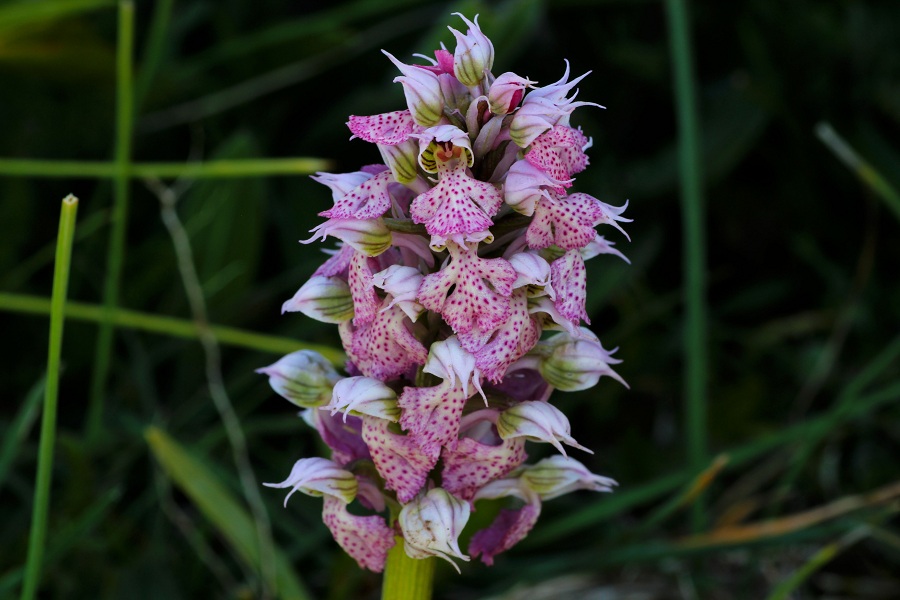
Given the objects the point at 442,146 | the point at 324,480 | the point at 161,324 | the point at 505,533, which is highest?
the point at 442,146

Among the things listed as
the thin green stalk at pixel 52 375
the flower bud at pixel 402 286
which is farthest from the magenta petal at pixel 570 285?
the thin green stalk at pixel 52 375

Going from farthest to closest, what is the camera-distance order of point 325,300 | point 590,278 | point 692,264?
point 590,278 < point 692,264 < point 325,300

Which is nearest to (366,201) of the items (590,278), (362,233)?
(362,233)

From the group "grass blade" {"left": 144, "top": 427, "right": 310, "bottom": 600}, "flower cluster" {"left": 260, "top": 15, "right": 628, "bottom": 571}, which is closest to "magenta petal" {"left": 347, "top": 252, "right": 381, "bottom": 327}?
"flower cluster" {"left": 260, "top": 15, "right": 628, "bottom": 571}

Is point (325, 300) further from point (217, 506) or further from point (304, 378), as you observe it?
point (217, 506)

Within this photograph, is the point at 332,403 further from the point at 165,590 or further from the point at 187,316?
the point at 187,316

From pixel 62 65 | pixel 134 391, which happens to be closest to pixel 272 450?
Result: pixel 134 391

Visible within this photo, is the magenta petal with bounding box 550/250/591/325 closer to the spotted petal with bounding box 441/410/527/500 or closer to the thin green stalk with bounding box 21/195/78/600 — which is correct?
the spotted petal with bounding box 441/410/527/500
